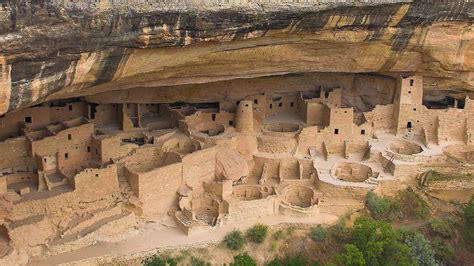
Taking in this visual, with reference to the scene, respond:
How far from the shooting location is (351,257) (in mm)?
14203

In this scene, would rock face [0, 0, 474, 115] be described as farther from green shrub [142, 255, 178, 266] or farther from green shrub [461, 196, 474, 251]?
green shrub [142, 255, 178, 266]

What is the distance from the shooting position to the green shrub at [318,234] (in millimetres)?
15711

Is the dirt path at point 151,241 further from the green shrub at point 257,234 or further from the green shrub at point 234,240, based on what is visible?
the green shrub at point 257,234

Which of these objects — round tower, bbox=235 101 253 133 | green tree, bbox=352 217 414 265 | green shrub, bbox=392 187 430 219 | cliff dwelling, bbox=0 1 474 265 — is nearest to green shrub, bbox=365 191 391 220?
cliff dwelling, bbox=0 1 474 265

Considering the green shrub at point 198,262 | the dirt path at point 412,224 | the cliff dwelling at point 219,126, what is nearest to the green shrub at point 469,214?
the dirt path at point 412,224

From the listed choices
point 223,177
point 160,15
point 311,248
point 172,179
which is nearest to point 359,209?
point 311,248

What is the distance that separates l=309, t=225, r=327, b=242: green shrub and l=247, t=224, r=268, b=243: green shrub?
47.9 inches

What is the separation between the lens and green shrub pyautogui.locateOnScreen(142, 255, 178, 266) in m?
14.0

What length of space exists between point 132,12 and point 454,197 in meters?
10.9

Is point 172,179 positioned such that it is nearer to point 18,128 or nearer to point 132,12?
point 18,128

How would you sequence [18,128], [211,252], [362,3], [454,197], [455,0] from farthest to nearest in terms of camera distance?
[454,197] → [18,128] → [211,252] → [455,0] → [362,3]

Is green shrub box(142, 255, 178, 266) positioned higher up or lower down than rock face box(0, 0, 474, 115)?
lower down

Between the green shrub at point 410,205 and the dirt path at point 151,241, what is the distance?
187 cm

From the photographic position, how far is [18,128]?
16.1 metres
